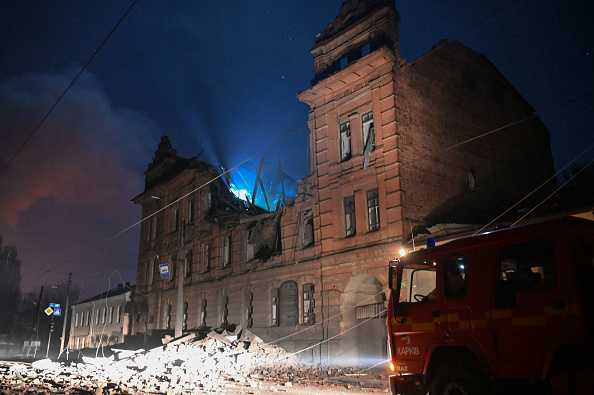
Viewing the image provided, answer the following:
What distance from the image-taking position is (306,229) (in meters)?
24.4

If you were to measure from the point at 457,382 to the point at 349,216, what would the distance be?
51.0 ft

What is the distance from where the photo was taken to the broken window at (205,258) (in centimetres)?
3192

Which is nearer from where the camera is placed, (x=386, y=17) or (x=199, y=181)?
(x=386, y=17)

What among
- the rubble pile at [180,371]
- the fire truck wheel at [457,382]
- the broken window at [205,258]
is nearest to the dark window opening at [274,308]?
the rubble pile at [180,371]

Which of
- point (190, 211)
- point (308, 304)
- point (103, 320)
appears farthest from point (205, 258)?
point (103, 320)

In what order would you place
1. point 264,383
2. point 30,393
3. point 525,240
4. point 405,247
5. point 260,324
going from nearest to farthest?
point 525,240, point 30,393, point 264,383, point 405,247, point 260,324

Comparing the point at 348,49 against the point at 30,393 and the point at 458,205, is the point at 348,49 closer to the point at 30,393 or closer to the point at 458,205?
the point at 458,205

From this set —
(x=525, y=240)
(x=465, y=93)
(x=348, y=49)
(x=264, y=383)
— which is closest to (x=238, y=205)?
(x=348, y=49)

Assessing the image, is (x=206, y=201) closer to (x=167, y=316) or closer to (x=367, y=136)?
(x=167, y=316)

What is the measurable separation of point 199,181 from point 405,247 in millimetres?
19606

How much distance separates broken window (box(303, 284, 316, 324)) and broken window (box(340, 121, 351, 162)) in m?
6.73

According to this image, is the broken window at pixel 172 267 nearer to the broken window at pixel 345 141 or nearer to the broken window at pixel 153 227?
the broken window at pixel 153 227

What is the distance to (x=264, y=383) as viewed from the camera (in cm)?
1348

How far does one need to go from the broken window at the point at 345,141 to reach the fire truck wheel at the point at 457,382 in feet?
53.8
